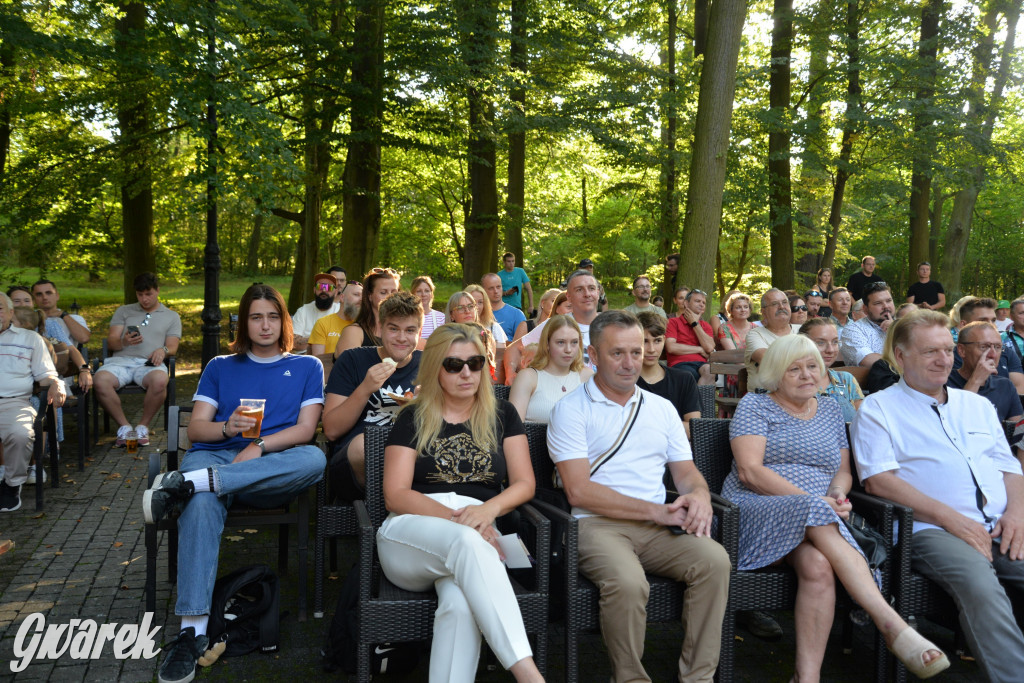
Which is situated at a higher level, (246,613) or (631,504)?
(631,504)

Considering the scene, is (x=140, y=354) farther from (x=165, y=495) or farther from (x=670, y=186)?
(x=670, y=186)

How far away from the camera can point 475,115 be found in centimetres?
1346

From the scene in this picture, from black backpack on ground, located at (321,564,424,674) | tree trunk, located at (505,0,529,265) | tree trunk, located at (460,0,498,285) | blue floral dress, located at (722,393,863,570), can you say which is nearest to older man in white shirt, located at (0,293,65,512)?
black backpack on ground, located at (321,564,424,674)

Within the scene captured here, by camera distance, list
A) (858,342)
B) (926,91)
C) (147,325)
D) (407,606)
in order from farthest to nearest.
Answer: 1. (926,91)
2. (147,325)
3. (858,342)
4. (407,606)

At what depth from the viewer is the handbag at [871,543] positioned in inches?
136

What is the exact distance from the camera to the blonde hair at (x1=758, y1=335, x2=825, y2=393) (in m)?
3.88

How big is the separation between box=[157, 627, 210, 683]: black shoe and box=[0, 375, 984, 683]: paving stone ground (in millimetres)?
110

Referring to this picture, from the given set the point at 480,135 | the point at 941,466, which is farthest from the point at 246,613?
the point at 480,135

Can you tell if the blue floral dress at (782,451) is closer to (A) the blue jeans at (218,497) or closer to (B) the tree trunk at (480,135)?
(A) the blue jeans at (218,497)

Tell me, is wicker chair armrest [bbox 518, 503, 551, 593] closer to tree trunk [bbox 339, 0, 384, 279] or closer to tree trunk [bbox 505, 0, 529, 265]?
tree trunk [bbox 339, 0, 384, 279]

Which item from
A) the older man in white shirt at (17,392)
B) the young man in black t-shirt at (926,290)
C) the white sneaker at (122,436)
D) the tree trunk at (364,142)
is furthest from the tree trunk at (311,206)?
the young man in black t-shirt at (926,290)

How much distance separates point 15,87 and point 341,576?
1103cm

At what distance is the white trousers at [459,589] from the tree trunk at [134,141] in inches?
294

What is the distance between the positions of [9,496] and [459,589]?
4.37m
